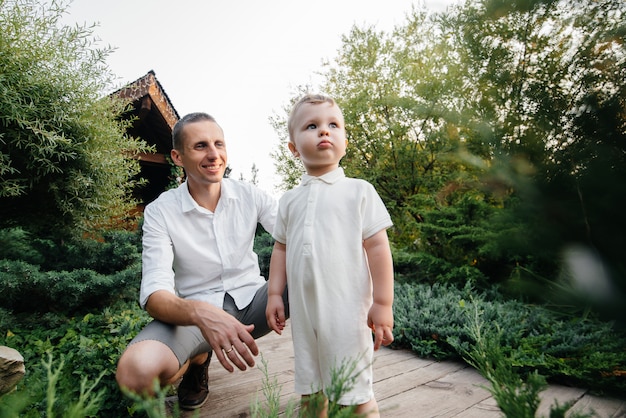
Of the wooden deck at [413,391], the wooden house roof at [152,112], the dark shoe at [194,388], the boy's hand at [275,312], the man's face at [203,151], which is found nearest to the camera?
the boy's hand at [275,312]

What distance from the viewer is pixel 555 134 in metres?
0.55

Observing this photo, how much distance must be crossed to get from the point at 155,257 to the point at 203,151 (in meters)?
0.71

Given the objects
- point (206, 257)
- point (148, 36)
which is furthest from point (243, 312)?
point (148, 36)

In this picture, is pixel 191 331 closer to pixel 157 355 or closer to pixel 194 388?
pixel 157 355

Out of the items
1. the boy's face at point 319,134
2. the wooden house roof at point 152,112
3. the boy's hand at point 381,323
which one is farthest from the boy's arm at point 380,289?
the wooden house roof at point 152,112

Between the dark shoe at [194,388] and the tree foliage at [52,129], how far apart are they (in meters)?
1.92

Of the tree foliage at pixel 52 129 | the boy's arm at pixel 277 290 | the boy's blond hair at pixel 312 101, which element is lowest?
the boy's arm at pixel 277 290

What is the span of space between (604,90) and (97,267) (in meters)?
5.00

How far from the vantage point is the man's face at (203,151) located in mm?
2256

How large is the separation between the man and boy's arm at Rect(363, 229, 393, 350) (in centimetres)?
78

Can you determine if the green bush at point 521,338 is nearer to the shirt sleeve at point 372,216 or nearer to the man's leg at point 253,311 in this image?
the shirt sleeve at point 372,216

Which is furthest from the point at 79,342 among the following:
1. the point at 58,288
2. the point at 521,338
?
the point at 521,338

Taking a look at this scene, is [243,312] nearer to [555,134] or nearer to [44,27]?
[555,134]

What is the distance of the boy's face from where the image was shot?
1.58m
